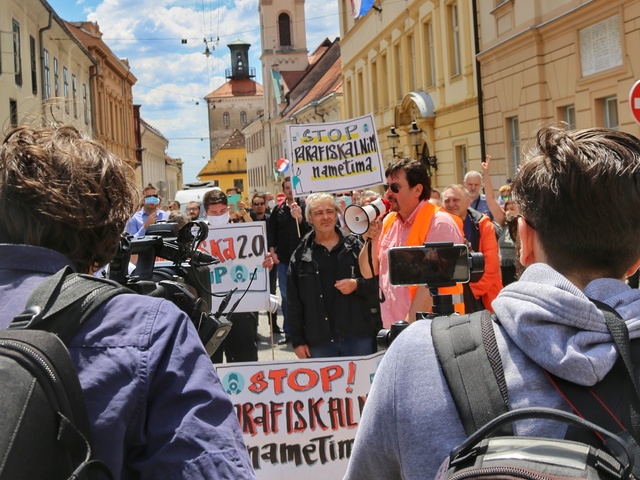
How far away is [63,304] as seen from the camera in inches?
61.7

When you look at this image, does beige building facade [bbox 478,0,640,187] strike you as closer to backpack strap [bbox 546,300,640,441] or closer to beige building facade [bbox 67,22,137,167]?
backpack strap [bbox 546,300,640,441]

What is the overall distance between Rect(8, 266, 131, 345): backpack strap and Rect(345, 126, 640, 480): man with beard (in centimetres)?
57

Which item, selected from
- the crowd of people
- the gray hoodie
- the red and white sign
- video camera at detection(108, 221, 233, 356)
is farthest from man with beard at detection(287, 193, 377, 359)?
the gray hoodie

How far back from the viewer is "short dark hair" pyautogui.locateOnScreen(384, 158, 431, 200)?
5098mm

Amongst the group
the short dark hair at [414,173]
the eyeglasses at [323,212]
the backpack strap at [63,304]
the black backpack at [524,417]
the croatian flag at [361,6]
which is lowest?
the black backpack at [524,417]

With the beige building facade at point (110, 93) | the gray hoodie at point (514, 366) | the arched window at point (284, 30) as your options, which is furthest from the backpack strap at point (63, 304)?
the arched window at point (284, 30)

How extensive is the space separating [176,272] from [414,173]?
2412 millimetres

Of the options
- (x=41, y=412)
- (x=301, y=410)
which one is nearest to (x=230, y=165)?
(x=301, y=410)

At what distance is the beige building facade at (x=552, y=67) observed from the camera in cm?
1369

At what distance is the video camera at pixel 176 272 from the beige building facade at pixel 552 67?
10.9 metres

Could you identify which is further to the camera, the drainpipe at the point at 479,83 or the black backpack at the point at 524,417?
the drainpipe at the point at 479,83

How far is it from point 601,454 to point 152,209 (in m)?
10.2

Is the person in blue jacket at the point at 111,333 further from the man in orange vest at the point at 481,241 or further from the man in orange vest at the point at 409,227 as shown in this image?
the man in orange vest at the point at 481,241

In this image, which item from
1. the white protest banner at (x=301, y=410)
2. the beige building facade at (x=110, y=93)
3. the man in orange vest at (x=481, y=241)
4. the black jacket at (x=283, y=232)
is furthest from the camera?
the beige building facade at (x=110, y=93)
